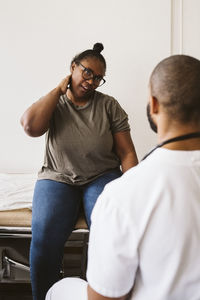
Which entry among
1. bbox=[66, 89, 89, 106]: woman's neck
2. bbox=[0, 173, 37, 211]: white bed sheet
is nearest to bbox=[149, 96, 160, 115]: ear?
bbox=[66, 89, 89, 106]: woman's neck

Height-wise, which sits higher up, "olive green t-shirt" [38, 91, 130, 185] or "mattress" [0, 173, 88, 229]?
"olive green t-shirt" [38, 91, 130, 185]

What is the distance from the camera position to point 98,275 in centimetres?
67

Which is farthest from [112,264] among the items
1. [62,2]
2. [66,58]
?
[62,2]

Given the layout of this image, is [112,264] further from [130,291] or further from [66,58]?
[66,58]

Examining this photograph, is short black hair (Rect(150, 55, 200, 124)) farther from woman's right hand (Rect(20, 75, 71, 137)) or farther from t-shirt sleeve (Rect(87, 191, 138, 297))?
woman's right hand (Rect(20, 75, 71, 137))

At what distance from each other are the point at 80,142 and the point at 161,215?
94 cm

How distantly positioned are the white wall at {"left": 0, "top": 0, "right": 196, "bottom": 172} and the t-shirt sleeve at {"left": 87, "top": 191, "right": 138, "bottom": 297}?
169 cm

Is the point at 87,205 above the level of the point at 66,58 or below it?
below

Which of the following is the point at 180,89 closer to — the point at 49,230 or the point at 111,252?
the point at 111,252

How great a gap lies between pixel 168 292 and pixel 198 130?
33 cm

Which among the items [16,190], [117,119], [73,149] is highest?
[117,119]

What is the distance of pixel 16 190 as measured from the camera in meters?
1.88

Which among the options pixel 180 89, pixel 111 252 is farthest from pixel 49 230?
pixel 180 89

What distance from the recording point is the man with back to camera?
2.07ft
